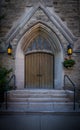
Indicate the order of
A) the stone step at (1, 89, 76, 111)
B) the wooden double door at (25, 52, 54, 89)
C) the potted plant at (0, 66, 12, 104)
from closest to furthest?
1. the potted plant at (0, 66, 12, 104)
2. the stone step at (1, 89, 76, 111)
3. the wooden double door at (25, 52, 54, 89)

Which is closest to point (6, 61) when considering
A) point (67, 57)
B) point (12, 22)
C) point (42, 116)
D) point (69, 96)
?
point (12, 22)

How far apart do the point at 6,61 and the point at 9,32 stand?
4.85 feet

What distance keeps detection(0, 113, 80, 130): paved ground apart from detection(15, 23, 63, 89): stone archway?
365 centimetres

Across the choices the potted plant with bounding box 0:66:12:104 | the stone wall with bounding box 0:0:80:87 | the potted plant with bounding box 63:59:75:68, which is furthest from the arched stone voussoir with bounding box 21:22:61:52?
the potted plant with bounding box 0:66:12:104

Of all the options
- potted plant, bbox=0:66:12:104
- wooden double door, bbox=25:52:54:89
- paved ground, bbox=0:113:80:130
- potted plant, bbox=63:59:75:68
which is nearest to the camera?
paved ground, bbox=0:113:80:130

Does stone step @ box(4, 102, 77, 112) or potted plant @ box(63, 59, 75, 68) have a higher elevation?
potted plant @ box(63, 59, 75, 68)

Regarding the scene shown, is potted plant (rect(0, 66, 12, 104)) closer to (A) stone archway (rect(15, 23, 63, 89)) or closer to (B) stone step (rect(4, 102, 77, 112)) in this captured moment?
(B) stone step (rect(4, 102, 77, 112))

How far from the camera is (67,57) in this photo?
380 inches

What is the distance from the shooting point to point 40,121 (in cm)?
591

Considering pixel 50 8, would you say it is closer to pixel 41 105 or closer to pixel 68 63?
pixel 68 63

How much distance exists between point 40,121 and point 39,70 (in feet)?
15.0

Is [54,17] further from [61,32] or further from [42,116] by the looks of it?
[42,116]

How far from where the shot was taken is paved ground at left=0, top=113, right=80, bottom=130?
5.51 m

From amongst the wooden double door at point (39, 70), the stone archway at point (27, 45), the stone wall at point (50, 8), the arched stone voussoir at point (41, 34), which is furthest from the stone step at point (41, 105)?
the arched stone voussoir at point (41, 34)
